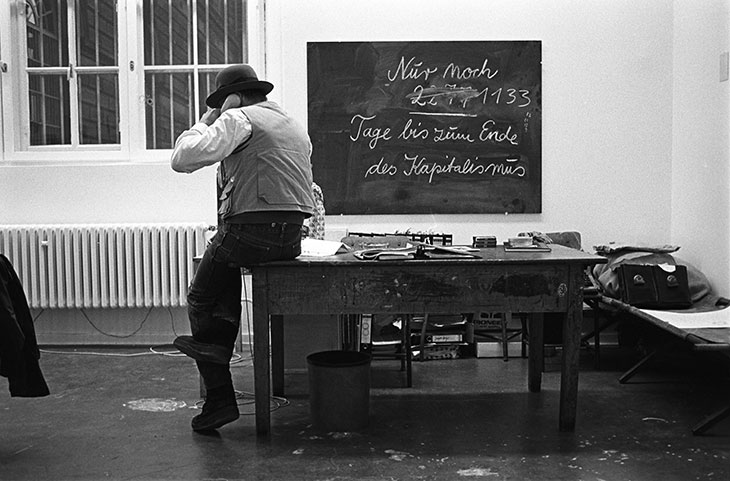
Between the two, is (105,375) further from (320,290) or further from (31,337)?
(320,290)

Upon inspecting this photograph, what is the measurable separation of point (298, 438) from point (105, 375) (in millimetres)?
1813

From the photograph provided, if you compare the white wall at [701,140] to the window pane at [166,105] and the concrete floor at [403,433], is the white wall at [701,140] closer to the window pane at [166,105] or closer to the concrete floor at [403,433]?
the concrete floor at [403,433]

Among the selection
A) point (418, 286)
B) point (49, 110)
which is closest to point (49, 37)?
point (49, 110)

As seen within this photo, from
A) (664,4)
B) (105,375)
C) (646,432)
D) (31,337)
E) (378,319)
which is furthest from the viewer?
(664,4)

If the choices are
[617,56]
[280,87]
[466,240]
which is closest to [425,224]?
[466,240]

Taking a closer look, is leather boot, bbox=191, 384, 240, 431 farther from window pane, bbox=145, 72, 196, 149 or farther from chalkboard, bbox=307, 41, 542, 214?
window pane, bbox=145, 72, 196, 149

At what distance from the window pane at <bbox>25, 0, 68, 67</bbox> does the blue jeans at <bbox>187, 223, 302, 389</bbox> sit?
316 cm

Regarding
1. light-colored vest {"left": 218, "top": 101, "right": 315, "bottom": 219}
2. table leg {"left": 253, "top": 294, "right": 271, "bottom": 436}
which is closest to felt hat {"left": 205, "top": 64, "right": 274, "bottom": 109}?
light-colored vest {"left": 218, "top": 101, "right": 315, "bottom": 219}

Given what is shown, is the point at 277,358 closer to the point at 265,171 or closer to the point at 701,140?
the point at 265,171

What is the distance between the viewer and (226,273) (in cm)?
344

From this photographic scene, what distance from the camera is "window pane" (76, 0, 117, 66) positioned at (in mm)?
5746

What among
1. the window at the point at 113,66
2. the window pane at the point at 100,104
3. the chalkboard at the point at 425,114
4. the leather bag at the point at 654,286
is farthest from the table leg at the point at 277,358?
the window pane at the point at 100,104

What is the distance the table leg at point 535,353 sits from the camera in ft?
13.6

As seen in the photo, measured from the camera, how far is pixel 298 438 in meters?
3.43
